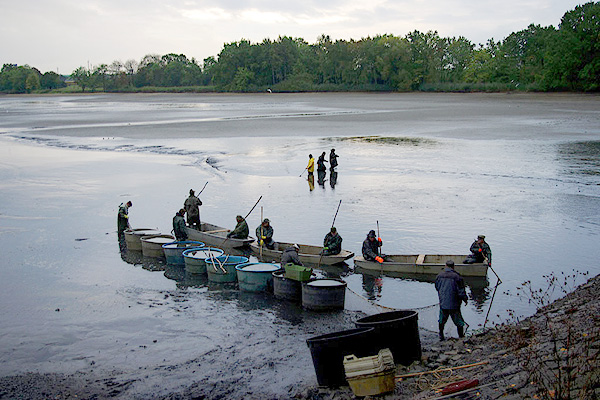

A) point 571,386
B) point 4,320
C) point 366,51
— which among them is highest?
point 366,51

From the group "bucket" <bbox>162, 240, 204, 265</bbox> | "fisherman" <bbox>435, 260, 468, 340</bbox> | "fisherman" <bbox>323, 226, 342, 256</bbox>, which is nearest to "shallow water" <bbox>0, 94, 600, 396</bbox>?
"bucket" <bbox>162, 240, 204, 265</bbox>

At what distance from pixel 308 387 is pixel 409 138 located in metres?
38.1

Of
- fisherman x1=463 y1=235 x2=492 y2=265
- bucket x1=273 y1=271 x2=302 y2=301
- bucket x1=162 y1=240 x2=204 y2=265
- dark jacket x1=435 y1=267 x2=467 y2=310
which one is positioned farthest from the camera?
bucket x1=162 y1=240 x2=204 y2=265

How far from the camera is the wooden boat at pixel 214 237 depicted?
17.4 metres

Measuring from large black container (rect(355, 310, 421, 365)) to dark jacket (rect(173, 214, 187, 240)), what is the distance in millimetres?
10153

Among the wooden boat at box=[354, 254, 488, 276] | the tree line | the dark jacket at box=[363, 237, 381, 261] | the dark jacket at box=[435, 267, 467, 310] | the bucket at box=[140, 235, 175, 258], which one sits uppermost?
the tree line

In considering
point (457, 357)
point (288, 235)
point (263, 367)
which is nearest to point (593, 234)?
point (288, 235)

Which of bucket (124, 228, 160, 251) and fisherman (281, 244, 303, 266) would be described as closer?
fisherman (281, 244, 303, 266)

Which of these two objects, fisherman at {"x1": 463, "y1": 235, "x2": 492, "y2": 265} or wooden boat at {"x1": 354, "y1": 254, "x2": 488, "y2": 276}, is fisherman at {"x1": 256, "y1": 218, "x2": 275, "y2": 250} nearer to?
wooden boat at {"x1": 354, "y1": 254, "x2": 488, "y2": 276}

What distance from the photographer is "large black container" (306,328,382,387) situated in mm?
8219

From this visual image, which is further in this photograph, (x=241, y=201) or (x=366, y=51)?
(x=366, y=51)

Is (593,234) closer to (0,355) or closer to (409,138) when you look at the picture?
(0,355)

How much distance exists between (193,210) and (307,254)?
203 inches

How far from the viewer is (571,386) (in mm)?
6387
